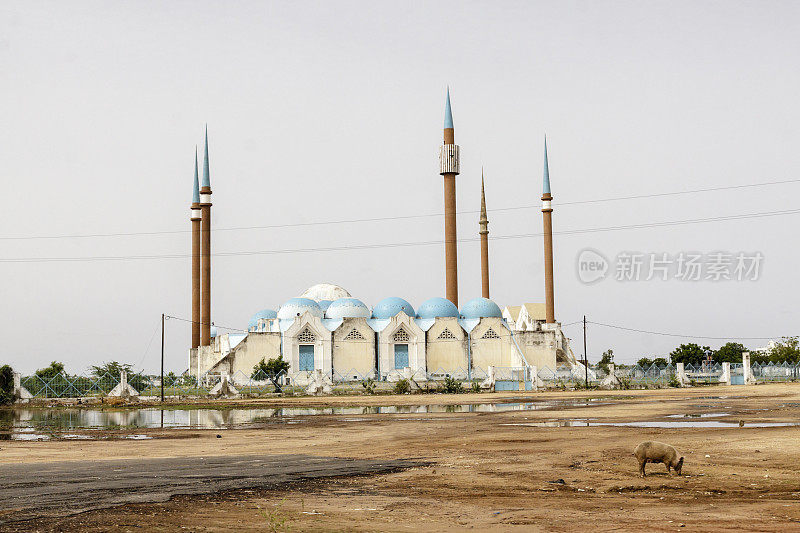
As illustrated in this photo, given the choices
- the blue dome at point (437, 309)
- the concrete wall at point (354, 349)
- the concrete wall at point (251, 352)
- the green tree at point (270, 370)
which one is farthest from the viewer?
the blue dome at point (437, 309)

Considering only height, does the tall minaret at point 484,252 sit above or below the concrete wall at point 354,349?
above

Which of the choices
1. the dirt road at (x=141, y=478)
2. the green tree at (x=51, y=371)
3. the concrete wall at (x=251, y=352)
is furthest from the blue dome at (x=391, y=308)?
the dirt road at (x=141, y=478)

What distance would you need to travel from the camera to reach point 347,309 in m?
76.9

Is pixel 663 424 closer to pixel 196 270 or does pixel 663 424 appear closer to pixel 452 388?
pixel 452 388

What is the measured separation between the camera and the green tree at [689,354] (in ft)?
275

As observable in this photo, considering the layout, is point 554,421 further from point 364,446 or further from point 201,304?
point 201,304

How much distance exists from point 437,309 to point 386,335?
5.86 m

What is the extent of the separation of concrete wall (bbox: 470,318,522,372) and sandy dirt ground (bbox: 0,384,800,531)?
51.5 metres

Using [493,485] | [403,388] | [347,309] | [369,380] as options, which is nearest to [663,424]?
[493,485]

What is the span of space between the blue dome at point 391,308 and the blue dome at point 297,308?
5905mm

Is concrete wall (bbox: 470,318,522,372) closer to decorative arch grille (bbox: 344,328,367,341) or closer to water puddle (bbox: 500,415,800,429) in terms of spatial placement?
decorative arch grille (bbox: 344,328,367,341)

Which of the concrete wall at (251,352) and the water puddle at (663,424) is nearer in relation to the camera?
the water puddle at (663,424)

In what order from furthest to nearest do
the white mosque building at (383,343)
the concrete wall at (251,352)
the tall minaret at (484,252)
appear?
the tall minaret at (484,252) < the white mosque building at (383,343) < the concrete wall at (251,352)

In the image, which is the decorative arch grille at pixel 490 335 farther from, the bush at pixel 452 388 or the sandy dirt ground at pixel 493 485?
the sandy dirt ground at pixel 493 485
